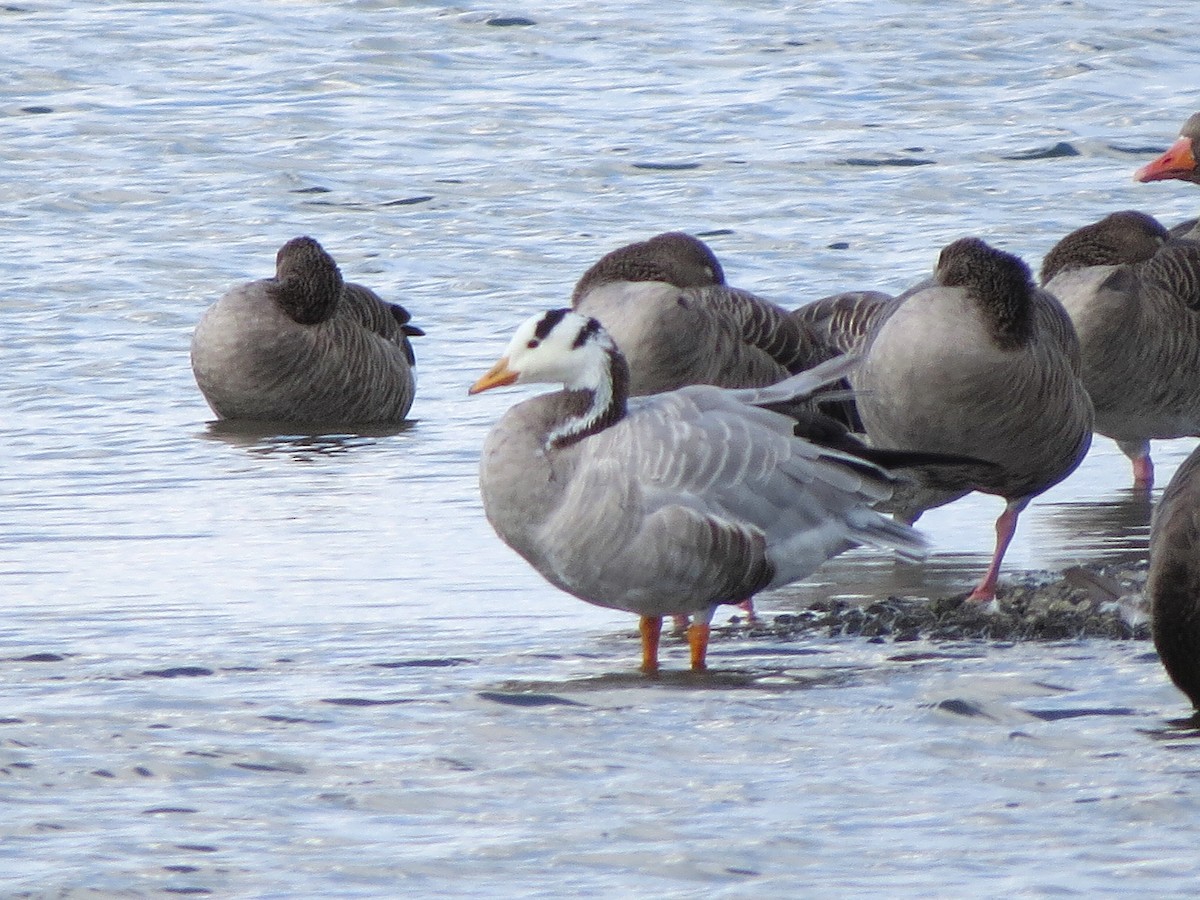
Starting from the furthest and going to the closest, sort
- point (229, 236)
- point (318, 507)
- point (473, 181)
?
point (473, 181) < point (229, 236) < point (318, 507)

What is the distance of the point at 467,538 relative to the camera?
9000 millimetres

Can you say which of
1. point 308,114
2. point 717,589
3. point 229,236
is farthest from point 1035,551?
point 308,114

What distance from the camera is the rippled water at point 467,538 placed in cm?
530

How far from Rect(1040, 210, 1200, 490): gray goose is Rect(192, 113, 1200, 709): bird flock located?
0.01 m

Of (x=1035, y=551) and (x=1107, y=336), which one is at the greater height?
(x=1107, y=336)

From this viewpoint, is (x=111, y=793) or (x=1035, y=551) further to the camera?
(x=1035, y=551)

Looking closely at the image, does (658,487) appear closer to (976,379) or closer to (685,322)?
(976,379)

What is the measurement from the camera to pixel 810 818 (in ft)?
17.7

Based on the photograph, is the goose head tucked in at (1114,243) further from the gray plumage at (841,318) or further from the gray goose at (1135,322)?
the gray plumage at (841,318)

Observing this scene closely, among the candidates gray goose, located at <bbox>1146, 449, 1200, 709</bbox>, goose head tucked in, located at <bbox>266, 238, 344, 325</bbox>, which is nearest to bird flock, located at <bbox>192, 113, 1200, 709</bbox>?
gray goose, located at <bbox>1146, 449, 1200, 709</bbox>

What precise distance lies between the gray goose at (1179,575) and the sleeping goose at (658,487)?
1.57 meters

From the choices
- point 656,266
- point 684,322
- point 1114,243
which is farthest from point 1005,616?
point 1114,243

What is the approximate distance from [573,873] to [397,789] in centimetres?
74

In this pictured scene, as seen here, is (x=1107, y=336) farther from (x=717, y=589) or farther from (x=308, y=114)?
(x=308, y=114)
